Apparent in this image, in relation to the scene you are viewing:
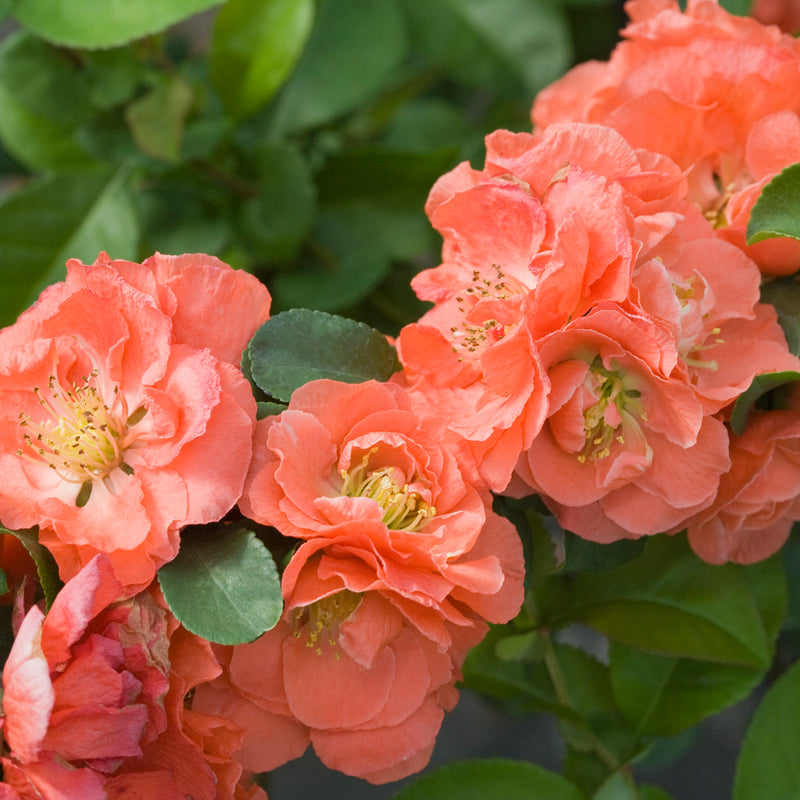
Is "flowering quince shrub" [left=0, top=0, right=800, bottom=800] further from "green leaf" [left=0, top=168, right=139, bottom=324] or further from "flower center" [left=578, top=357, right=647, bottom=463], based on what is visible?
"green leaf" [left=0, top=168, right=139, bottom=324]

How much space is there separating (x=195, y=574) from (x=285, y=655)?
6cm

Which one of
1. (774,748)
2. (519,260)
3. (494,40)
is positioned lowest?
(774,748)

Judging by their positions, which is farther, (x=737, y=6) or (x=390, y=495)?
(x=737, y=6)

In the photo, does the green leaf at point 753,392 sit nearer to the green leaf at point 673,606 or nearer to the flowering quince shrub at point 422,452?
the flowering quince shrub at point 422,452

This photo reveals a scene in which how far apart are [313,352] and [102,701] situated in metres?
0.19

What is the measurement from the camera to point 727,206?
0.53m

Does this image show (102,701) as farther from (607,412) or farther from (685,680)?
(685,680)

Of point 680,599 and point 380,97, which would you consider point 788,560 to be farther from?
point 380,97

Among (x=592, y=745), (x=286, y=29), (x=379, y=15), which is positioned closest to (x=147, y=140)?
(x=286, y=29)

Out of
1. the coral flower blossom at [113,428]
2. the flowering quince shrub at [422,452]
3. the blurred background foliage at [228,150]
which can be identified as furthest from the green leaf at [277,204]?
the coral flower blossom at [113,428]

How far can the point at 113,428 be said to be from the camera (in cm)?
46

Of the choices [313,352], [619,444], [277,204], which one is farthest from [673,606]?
[277,204]

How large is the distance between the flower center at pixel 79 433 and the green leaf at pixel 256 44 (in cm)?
44

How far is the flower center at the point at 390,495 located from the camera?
0.44 m
